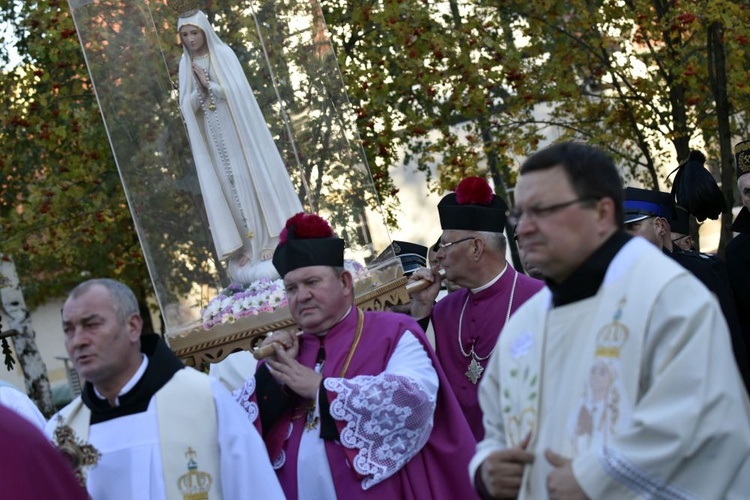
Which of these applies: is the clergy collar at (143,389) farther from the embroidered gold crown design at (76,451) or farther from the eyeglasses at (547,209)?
the eyeglasses at (547,209)

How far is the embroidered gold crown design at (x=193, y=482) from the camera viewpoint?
4.65 metres

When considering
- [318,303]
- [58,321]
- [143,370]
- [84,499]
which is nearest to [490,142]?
[318,303]

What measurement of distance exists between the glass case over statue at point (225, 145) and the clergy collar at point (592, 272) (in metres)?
3.87

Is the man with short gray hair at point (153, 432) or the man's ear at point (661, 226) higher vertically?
the man with short gray hair at point (153, 432)

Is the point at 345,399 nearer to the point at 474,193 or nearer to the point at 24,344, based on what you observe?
the point at 474,193

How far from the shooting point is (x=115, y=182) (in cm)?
1569

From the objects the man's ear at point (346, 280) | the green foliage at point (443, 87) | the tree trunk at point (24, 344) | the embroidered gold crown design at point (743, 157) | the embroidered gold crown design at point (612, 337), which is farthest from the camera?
the tree trunk at point (24, 344)

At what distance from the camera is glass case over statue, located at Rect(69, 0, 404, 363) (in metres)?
8.15

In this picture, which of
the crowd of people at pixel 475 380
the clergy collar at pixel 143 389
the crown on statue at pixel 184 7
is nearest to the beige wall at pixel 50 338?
the crown on statue at pixel 184 7

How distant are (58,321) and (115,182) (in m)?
22.1

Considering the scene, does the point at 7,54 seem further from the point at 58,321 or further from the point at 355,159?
the point at 58,321

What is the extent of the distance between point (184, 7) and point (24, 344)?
25.5ft

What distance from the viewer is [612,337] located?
3.31 meters

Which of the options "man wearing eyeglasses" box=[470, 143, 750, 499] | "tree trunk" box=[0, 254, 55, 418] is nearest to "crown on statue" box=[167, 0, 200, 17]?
"man wearing eyeglasses" box=[470, 143, 750, 499]
